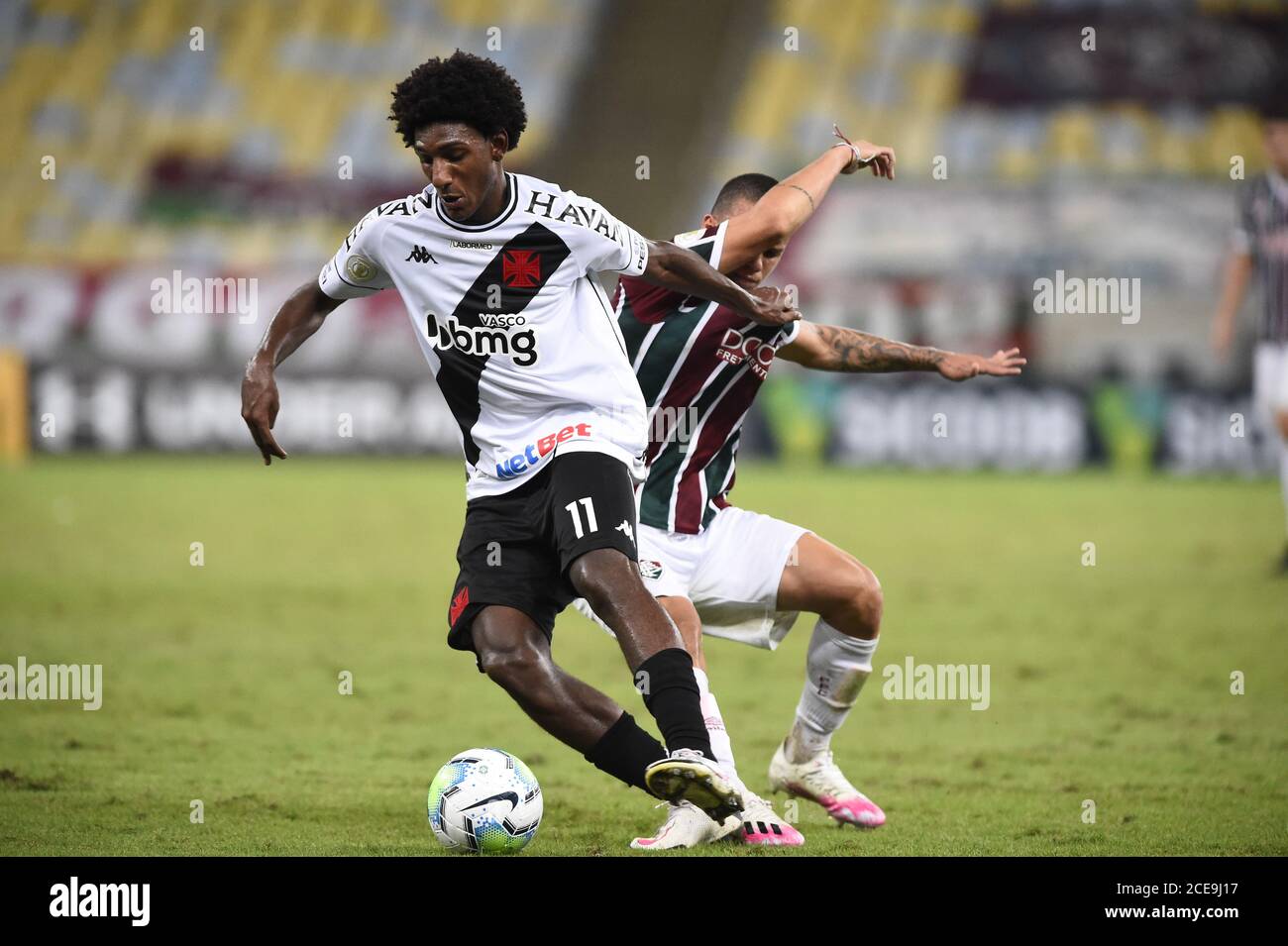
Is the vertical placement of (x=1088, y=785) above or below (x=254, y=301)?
below

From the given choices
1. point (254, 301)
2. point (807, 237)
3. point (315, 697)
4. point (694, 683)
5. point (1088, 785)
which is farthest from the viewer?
point (807, 237)

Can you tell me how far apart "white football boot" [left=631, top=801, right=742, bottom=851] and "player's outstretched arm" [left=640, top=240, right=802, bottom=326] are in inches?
60.3

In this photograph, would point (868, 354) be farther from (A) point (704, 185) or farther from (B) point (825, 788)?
(A) point (704, 185)

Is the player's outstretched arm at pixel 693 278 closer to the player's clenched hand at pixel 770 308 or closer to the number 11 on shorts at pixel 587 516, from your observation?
the player's clenched hand at pixel 770 308

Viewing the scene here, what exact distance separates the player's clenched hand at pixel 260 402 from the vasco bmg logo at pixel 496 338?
0.57 m

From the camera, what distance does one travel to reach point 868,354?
232 inches

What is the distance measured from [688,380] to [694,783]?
1.81 metres

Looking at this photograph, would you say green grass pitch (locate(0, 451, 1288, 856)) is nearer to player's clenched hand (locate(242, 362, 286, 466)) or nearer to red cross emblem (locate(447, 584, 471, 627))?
red cross emblem (locate(447, 584, 471, 627))
